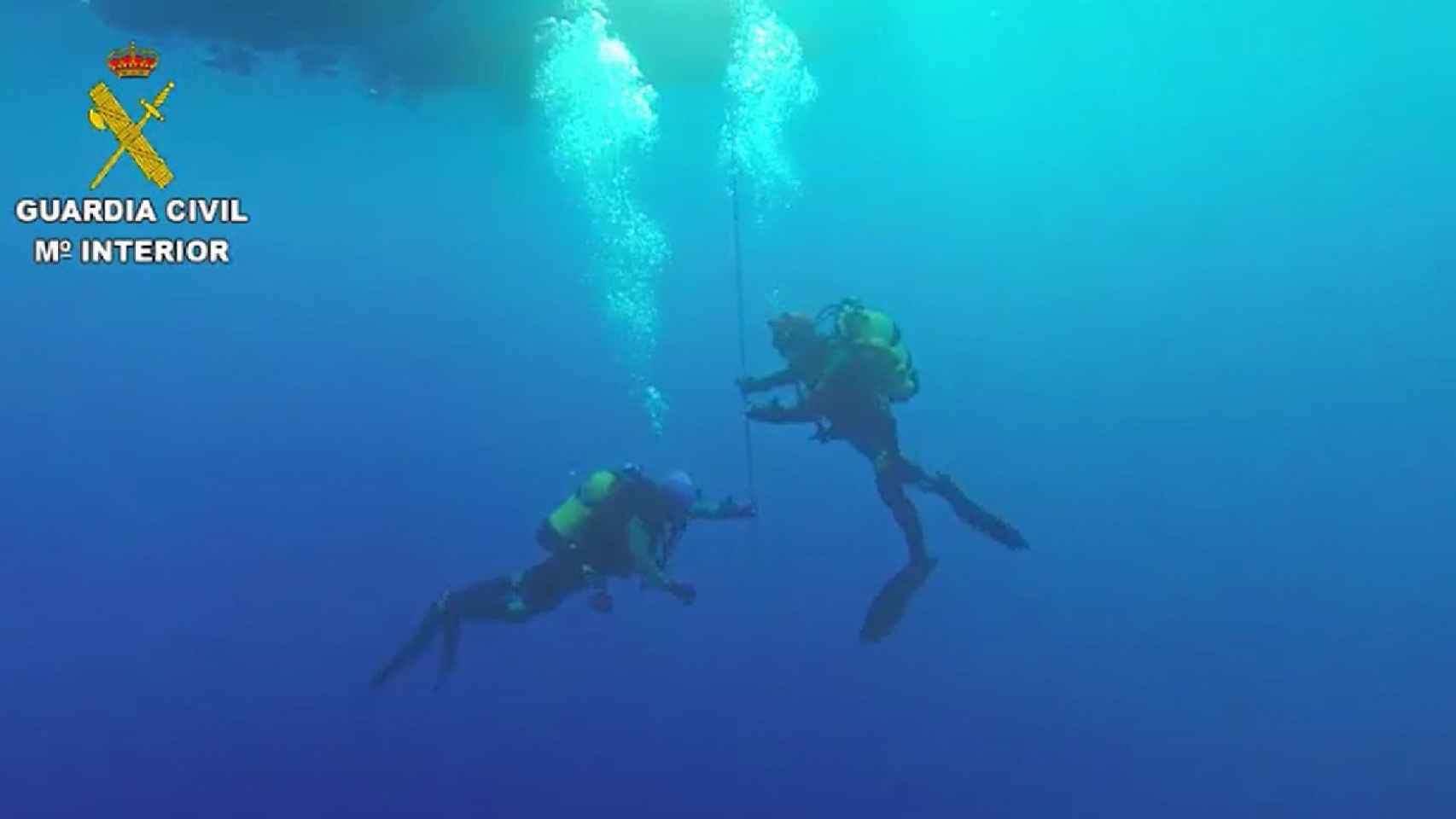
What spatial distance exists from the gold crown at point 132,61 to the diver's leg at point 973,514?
6.83 metres

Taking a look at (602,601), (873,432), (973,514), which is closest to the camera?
(602,601)

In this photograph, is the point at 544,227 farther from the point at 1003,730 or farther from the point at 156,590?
the point at 1003,730

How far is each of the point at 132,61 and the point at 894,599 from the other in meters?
7.16

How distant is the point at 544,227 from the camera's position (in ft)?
28.5

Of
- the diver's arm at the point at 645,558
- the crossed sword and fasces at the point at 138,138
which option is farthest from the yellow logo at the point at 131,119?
the diver's arm at the point at 645,558

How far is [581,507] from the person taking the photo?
18.9 ft

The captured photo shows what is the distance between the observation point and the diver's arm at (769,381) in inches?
227

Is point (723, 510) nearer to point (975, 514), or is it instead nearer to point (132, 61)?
point (975, 514)

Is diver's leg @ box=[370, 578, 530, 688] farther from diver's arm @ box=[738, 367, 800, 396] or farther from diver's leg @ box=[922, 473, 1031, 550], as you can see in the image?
diver's leg @ box=[922, 473, 1031, 550]

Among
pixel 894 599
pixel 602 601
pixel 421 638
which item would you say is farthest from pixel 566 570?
pixel 894 599

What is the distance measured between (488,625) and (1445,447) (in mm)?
9369

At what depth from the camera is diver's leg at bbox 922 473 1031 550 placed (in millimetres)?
5945

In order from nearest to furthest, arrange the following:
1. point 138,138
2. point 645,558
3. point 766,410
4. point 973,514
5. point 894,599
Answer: point 645,558
point 766,410
point 973,514
point 894,599
point 138,138

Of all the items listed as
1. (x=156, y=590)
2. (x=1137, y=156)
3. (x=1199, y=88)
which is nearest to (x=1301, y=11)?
(x=1199, y=88)
